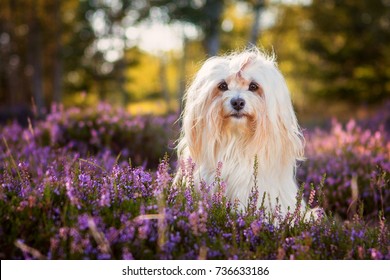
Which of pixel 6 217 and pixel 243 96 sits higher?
pixel 243 96

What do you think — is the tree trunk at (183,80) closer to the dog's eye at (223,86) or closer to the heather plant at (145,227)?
the dog's eye at (223,86)

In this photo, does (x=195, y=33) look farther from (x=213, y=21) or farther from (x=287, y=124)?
(x=287, y=124)

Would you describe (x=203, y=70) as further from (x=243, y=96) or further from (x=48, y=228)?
(x=48, y=228)

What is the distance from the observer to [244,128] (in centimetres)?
419

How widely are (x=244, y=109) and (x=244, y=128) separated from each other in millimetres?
174

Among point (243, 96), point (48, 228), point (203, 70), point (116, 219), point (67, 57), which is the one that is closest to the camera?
point (48, 228)

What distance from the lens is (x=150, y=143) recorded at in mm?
7883

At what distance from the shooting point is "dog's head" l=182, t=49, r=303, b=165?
13.6ft

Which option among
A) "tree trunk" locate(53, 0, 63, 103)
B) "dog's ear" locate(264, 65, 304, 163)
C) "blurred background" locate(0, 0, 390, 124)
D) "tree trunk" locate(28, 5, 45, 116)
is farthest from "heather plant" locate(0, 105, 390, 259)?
"tree trunk" locate(28, 5, 45, 116)

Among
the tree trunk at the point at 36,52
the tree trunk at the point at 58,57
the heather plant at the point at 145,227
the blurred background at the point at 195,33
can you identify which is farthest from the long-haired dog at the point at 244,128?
the tree trunk at the point at 36,52

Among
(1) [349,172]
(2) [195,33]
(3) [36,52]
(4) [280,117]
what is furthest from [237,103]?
(2) [195,33]

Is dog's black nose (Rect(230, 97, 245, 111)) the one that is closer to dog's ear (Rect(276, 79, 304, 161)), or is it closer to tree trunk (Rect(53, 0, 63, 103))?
dog's ear (Rect(276, 79, 304, 161))

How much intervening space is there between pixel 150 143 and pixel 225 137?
368 cm

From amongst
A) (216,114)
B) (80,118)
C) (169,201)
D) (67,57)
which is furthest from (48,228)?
(67,57)
